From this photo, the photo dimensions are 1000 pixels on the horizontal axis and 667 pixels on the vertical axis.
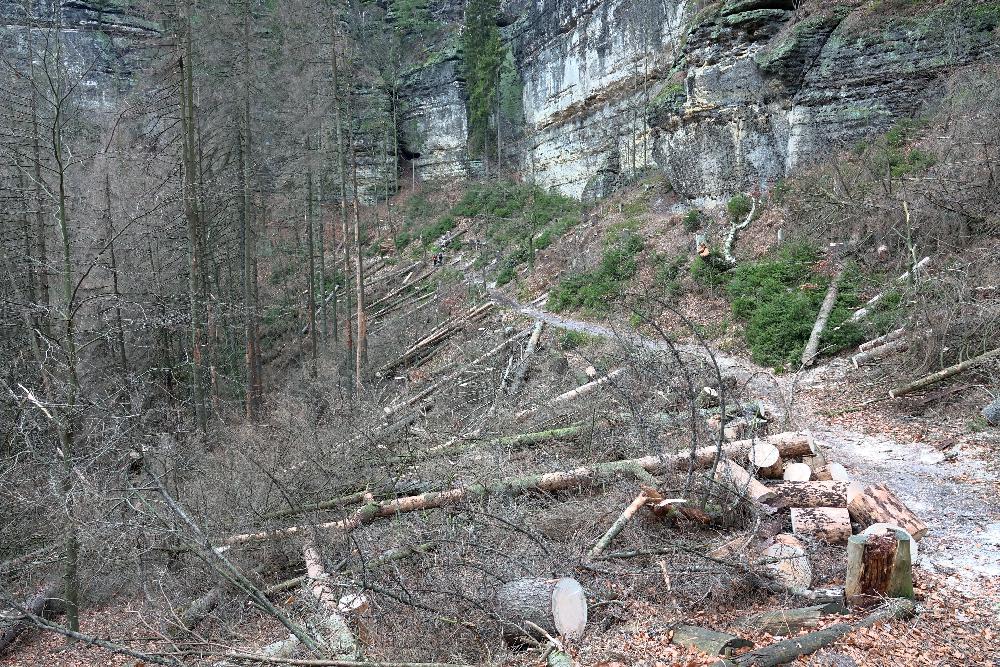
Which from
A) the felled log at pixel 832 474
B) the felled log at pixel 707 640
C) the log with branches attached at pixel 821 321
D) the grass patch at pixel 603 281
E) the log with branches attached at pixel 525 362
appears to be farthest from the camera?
the grass patch at pixel 603 281

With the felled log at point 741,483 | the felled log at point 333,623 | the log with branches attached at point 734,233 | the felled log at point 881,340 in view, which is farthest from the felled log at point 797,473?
the log with branches attached at point 734,233

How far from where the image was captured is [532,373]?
14.0 m

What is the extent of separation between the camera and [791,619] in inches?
135

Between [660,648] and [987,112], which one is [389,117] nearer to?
[987,112]

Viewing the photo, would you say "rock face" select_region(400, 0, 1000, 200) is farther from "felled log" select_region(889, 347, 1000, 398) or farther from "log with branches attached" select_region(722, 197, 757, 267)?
"felled log" select_region(889, 347, 1000, 398)

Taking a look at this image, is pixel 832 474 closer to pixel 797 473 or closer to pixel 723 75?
pixel 797 473

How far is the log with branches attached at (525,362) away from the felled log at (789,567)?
8.27 meters

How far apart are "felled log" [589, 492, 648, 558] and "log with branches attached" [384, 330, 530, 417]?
8224 millimetres

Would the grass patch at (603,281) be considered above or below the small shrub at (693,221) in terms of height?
below

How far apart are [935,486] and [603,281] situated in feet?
44.3

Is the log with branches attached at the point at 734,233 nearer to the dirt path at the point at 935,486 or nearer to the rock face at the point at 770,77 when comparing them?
the rock face at the point at 770,77

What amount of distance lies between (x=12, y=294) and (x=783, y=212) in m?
18.6

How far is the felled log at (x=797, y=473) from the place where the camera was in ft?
18.1

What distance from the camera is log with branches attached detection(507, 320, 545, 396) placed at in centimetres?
1296
